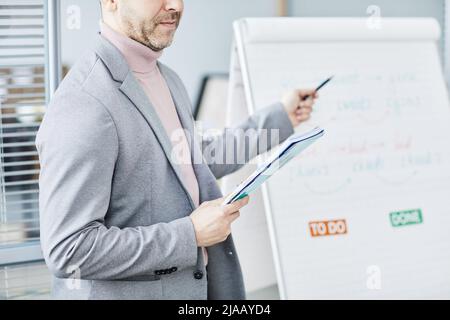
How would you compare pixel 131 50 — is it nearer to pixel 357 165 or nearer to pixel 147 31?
pixel 147 31

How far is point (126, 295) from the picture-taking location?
1002 mm

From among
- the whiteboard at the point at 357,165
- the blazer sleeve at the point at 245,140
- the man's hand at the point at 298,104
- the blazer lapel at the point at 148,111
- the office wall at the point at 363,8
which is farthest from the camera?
the office wall at the point at 363,8

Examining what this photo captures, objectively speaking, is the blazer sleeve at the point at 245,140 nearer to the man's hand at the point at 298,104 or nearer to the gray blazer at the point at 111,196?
the man's hand at the point at 298,104

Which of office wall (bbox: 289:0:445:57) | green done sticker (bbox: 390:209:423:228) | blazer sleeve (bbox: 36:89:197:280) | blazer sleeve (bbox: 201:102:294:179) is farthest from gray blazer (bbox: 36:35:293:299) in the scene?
office wall (bbox: 289:0:445:57)

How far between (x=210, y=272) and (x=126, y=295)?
0.69 ft

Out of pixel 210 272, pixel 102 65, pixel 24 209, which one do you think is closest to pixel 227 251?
pixel 210 272

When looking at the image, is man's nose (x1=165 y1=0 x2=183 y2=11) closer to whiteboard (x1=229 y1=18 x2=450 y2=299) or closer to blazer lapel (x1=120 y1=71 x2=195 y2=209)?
blazer lapel (x1=120 y1=71 x2=195 y2=209)

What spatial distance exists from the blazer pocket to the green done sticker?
919mm

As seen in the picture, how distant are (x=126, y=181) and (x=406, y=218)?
1042 millimetres

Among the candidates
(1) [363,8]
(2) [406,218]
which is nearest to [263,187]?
(2) [406,218]

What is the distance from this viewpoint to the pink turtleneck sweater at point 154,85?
3.37 ft

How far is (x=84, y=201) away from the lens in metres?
0.89

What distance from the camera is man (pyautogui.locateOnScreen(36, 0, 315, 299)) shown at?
0.89 m

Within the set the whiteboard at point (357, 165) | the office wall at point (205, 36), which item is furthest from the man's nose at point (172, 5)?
the office wall at point (205, 36)
